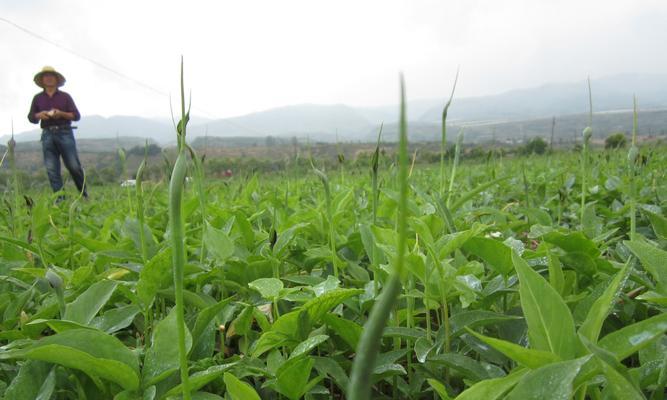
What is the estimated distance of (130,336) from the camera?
954 mm

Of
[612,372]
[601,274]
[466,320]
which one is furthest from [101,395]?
[601,274]

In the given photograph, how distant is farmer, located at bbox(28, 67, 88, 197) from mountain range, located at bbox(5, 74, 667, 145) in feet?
196

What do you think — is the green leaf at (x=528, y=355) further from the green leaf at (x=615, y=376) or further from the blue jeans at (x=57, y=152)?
the blue jeans at (x=57, y=152)

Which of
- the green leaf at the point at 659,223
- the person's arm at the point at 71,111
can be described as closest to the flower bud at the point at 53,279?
the green leaf at the point at 659,223

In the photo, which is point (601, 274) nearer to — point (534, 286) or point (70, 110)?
point (534, 286)

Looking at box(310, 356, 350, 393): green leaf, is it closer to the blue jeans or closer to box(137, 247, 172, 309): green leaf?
box(137, 247, 172, 309): green leaf

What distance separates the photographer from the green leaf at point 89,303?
72 cm

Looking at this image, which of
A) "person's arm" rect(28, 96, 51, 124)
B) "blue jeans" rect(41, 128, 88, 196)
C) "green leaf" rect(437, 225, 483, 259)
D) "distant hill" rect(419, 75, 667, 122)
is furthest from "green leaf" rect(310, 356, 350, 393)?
"distant hill" rect(419, 75, 667, 122)

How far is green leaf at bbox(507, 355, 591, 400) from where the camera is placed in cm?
41

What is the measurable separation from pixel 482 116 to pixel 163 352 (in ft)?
370

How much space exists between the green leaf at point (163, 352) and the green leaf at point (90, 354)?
16 mm

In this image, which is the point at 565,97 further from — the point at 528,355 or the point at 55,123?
the point at 528,355

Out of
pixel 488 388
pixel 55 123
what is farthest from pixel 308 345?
pixel 55 123

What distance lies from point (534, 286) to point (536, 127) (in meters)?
84.7
